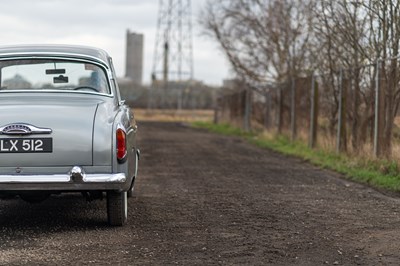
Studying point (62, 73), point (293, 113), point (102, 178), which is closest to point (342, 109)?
point (293, 113)

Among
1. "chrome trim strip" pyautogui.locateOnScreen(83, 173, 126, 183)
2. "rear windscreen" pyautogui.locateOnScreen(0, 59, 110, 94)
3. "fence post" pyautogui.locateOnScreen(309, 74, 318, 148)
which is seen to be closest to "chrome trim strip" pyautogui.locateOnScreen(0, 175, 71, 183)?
"chrome trim strip" pyautogui.locateOnScreen(83, 173, 126, 183)

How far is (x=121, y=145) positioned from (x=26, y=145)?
896 millimetres

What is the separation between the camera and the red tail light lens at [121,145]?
734 centimetres

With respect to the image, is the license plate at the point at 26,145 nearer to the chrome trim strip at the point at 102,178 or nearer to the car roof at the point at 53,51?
the chrome trim strip at the point at 102,178

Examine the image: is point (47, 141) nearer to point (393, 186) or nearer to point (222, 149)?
point (393, 186)

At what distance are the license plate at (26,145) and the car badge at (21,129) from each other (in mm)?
66

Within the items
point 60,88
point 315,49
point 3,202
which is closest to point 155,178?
point 3,202

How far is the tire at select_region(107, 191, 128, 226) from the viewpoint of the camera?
759cm

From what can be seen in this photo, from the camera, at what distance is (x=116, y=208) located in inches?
301

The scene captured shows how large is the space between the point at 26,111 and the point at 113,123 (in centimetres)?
83

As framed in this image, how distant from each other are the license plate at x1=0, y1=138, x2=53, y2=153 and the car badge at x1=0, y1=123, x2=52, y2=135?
0.22 ft

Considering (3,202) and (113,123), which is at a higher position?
(113,123)

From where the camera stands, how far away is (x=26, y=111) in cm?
731

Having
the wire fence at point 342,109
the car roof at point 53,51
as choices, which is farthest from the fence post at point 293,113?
the car roof at point 53,51
